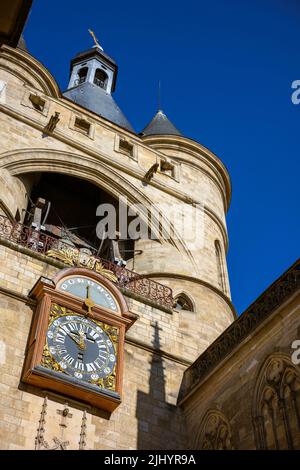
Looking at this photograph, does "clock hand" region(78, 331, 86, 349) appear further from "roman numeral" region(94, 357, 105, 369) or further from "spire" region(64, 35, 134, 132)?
"spire" region(64, 35, 134, 132)

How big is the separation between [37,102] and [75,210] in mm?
2583

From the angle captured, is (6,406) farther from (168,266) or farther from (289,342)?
(168,266)

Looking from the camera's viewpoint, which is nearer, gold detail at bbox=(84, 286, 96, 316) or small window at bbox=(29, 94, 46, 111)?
gold detail at bbox=(84, 286, 96, 316)

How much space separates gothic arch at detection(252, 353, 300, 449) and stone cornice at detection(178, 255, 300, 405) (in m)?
0.62

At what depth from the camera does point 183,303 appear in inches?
491

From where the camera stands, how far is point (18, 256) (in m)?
10.2

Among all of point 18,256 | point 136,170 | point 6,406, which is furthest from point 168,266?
point 6,406

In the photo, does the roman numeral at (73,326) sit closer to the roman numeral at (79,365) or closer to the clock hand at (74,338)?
the clock hand at (74,338)

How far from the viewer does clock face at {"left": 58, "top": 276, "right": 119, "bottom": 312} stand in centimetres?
997

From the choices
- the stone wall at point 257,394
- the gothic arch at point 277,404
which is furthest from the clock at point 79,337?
the gothic arch at point 277,404

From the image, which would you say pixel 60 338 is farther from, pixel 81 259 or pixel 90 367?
pixel 81 259

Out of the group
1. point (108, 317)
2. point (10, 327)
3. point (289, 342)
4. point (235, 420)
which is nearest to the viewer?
point (289, 342)

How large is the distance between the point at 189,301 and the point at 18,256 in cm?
366

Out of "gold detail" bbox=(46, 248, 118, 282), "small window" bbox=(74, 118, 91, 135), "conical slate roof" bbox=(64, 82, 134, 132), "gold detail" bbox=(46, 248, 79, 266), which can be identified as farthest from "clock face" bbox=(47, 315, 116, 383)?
"conical slate roof" bbox=(64, 82, 134, 132)
